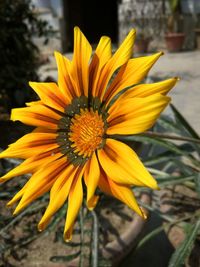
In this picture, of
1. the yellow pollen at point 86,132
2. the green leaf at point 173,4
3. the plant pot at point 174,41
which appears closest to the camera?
the yellow pollen at point 86,132

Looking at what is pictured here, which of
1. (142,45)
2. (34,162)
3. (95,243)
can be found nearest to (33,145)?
(34,162)

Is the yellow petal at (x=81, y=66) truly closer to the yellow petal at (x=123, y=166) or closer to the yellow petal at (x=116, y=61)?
the yellow petal at (x=116, y=61)

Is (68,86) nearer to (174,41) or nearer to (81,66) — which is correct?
(81,66)

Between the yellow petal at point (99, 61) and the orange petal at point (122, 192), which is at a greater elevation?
the yellow petal at point (99, 61)

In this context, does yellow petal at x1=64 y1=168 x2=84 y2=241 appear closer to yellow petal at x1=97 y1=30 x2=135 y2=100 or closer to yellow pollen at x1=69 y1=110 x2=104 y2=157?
yellow pollen at x1=69 y1=110 x2=104 y2=157

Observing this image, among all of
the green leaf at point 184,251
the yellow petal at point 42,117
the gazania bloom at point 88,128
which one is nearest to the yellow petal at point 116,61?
the gazania bloom at point 88,128

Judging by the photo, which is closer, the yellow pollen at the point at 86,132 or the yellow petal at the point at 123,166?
the yellow petal at the point at 123,166

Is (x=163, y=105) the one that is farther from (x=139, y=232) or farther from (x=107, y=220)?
(x=107, y=220)

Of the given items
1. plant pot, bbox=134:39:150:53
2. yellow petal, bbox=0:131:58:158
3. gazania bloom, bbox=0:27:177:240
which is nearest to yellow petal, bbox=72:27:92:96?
gazania bloom, bbox=0:27:177:240
